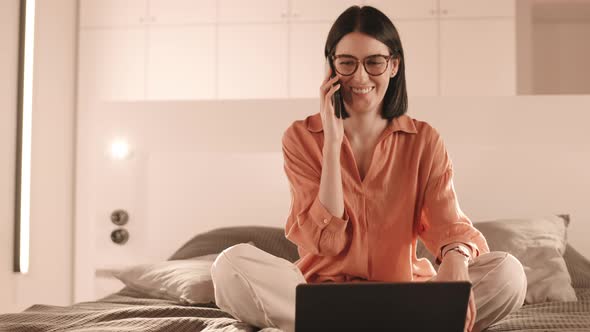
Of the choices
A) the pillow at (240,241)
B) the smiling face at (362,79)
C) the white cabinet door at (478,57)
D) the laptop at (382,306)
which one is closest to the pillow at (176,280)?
the pillow at (240,241)

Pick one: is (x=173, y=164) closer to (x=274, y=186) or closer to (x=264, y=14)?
(x=274, y=186)

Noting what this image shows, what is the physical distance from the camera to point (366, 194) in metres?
1.87

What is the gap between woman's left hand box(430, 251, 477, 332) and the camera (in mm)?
1559

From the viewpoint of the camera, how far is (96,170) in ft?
12.0

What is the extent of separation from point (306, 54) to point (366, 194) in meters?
2.06

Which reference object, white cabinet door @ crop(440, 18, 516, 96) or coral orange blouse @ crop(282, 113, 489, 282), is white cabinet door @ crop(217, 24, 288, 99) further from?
coral orange blouse @ crop(282, 113, 489, 282)

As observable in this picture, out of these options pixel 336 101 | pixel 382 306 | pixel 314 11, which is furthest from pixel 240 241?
pixel 382 306

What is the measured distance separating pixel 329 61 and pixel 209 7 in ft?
6.81

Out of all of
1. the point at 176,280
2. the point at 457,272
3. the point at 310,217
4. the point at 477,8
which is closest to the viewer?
the point at 457,272

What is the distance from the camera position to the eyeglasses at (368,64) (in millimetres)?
1854

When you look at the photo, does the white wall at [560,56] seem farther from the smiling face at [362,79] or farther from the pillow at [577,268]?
the smiling face at [362,79]

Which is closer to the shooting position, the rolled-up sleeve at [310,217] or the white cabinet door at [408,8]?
the rolled-up sleeve at [310,217]

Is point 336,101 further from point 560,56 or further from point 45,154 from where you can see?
point 560,56

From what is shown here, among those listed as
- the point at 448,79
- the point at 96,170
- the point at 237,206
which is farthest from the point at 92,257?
the point at 448,79
